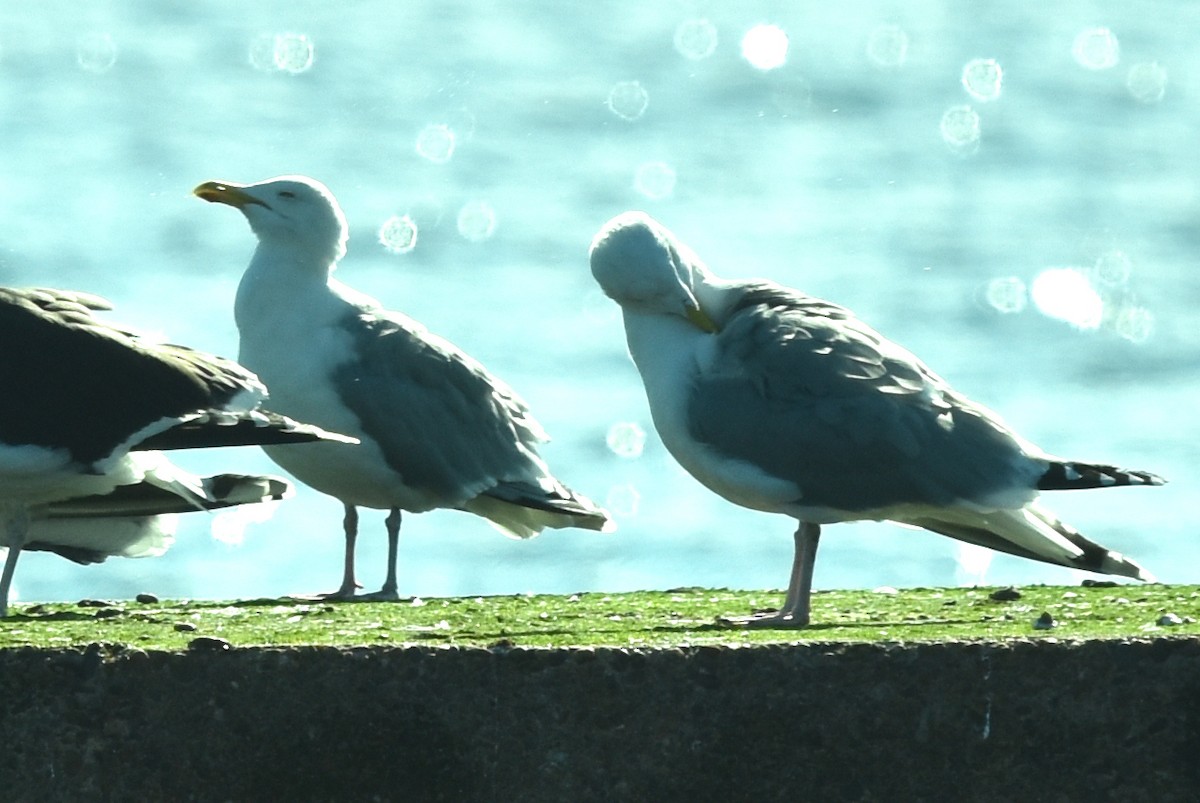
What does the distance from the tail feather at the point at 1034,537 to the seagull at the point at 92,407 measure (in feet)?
6.43

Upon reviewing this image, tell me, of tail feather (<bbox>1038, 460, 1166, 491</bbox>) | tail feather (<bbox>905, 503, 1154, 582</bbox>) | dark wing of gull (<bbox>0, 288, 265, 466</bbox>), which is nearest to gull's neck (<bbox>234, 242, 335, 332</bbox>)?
dark wing of gull (<bbox>0, 288, 265, 466</bbox>)

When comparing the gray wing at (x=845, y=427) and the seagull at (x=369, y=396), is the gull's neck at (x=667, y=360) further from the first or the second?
the seagull at (x=369, y=396)

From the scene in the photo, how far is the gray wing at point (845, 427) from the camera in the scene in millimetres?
6391

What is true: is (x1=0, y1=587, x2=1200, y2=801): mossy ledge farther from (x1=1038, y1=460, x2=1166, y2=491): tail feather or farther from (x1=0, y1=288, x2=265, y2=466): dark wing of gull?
(x1=0, y1=288, x2=265, y2=466): dark wing of gull

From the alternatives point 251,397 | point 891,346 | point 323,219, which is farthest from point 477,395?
point 891,346

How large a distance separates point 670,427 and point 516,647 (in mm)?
1810

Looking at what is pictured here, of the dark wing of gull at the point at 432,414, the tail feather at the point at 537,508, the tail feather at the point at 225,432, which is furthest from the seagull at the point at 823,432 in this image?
the tail feather at the point at 537,508

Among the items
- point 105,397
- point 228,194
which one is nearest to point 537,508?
point 228,194

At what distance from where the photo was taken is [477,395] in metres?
8.76

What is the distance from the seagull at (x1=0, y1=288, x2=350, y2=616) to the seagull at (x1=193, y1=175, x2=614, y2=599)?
44.1 inches

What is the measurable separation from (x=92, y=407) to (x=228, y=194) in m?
2.32

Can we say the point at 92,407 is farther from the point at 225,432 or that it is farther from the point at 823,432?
the point at 823,432

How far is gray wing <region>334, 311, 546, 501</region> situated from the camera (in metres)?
8.34

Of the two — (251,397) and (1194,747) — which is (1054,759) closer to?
(1194,747)
